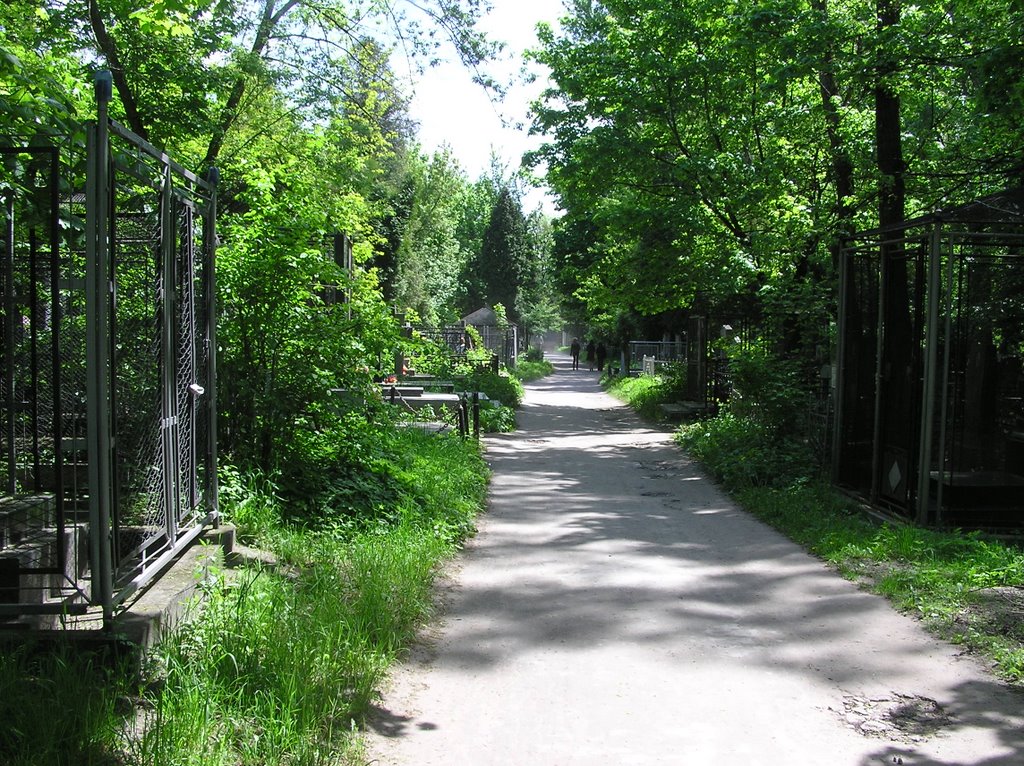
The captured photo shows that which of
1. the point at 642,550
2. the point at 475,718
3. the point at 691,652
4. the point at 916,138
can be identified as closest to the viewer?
the point at 475,718

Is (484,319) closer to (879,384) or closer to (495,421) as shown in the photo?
(495,421)

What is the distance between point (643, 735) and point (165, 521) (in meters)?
2.93

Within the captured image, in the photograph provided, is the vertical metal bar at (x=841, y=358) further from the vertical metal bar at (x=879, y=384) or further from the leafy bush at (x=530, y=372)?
the leafy bush at (x=530, y=372)

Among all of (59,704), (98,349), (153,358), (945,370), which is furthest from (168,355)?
(945,370)

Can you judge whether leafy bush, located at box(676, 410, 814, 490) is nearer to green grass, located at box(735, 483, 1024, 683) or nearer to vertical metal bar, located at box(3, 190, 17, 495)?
green grass, located at box(735, 483, 1024, 683)

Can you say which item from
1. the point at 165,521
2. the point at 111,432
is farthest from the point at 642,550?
the point at 111,432

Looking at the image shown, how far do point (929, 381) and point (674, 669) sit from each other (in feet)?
16.4

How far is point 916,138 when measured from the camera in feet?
48.6

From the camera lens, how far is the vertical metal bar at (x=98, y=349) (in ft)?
12.8

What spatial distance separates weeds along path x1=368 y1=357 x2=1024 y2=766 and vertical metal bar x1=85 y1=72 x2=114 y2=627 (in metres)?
1.51

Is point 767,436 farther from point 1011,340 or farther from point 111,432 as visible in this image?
point 111,432

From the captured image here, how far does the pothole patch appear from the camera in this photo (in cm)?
436

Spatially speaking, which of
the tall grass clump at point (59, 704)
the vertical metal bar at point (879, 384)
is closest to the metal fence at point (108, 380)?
the tall grass clump at point (59, 704)

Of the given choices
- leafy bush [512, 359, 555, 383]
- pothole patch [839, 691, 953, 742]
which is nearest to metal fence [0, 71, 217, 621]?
pothole patch [839, 691, 953, 742]
